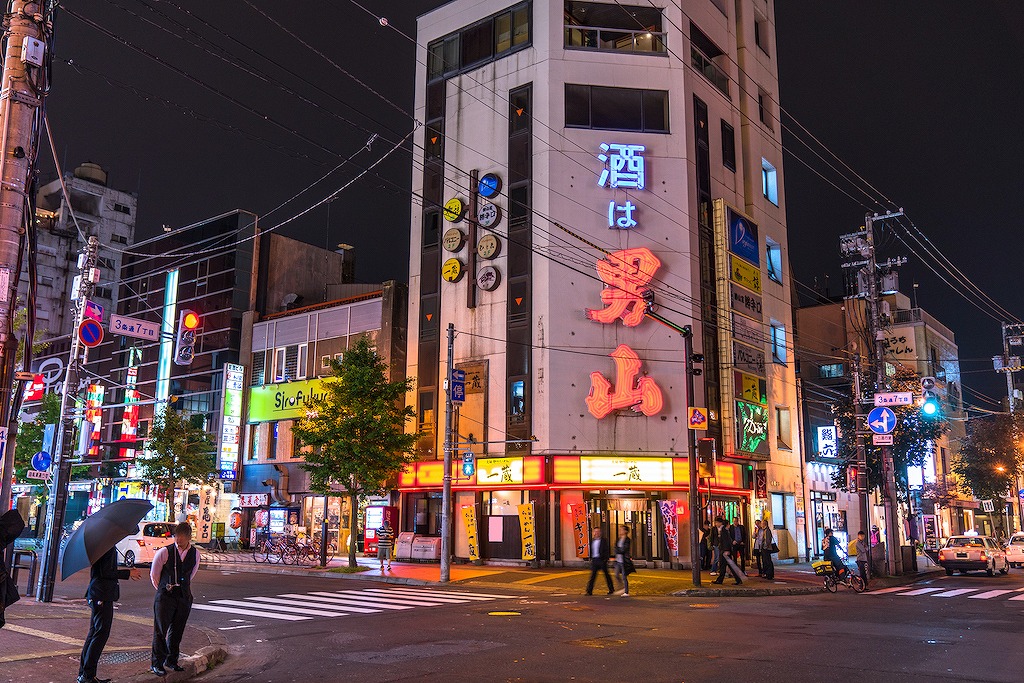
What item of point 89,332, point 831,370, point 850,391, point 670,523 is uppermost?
point 831,370

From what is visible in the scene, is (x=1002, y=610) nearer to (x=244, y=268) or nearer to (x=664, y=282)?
(x=664, y=282)

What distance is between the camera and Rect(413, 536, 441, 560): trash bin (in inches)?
1278

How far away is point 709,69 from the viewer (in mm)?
39219

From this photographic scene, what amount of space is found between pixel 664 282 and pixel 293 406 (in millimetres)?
19143

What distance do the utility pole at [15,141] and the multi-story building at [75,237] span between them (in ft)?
231

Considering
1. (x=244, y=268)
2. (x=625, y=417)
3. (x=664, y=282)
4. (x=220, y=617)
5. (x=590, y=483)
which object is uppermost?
(x=244, y=268)

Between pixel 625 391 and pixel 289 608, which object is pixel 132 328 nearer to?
pixel 289 608

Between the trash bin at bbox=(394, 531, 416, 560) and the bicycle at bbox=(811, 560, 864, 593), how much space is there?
15.7 m

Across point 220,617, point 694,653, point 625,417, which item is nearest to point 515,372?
point 625,417

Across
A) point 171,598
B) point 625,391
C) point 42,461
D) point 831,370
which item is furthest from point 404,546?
point 831,370

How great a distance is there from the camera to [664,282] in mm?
33688

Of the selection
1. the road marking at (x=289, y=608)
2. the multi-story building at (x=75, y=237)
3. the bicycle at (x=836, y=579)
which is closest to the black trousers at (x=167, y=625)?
the road marking at (x=289, y=608)

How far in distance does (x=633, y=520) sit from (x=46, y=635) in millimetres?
23109

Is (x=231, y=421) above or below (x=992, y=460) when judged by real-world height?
above
